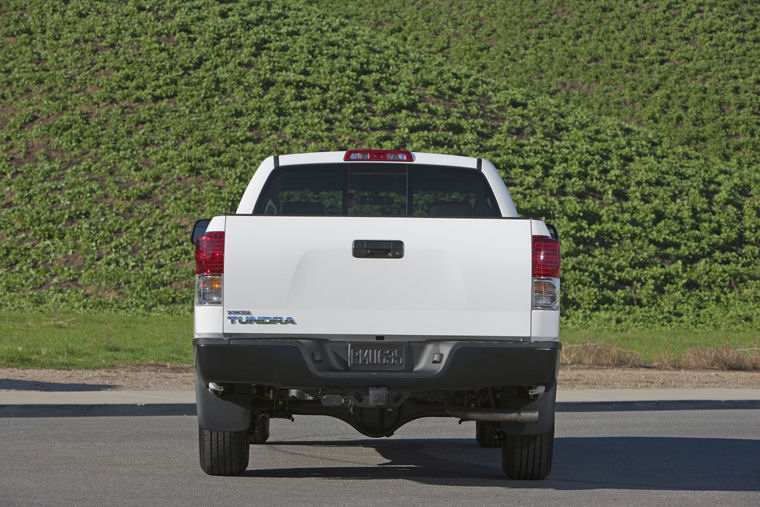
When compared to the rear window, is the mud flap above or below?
below

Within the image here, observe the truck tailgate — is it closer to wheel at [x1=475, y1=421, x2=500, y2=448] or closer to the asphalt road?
the asphalt road

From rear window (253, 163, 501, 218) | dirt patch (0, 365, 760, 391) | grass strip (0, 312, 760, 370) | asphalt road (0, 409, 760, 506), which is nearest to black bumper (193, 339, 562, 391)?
asphalt road (0, 409, 760, 506)

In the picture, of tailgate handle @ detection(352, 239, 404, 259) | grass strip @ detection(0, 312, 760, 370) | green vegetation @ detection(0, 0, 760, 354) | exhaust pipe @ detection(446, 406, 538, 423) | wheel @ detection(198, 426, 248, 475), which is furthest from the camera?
green vegetation @ detection(0, 0, 760, 354)

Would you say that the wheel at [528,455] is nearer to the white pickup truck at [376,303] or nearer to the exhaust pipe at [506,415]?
the exhaust pipe at [506,415]

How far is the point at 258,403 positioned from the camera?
29.8 feet

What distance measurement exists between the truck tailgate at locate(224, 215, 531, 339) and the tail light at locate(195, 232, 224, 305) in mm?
54

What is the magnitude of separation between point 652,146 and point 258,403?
122ft

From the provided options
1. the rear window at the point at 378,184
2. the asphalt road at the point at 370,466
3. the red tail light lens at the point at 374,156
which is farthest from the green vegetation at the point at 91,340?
A: the red tail light lens at the point at 374,156

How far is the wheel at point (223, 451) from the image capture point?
9.27m

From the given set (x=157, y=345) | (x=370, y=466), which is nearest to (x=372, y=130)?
(x=157, y=345)

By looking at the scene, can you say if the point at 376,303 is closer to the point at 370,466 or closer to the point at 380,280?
the point at 380,280

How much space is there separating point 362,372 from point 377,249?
2.68 feet

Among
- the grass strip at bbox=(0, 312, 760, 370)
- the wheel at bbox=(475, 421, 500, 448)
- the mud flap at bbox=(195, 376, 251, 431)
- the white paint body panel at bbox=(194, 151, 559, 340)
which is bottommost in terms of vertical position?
the grass strip at bbox=(0, 312, 760, 370)

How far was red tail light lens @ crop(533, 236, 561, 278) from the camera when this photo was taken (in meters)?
8.24
